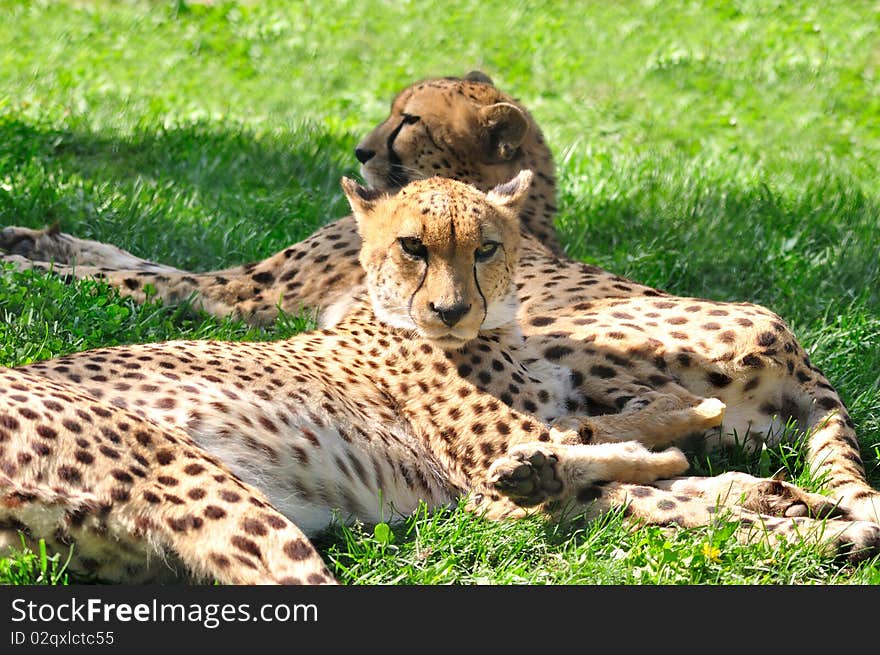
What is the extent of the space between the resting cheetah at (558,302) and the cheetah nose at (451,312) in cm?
65

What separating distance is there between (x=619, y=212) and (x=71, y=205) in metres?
2.88

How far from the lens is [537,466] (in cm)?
388

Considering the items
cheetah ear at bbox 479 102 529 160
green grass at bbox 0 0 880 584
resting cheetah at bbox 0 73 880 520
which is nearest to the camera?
green grass at bbox 0 0 880 584

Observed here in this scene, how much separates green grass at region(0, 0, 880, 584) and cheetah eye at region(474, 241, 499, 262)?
0.82 m

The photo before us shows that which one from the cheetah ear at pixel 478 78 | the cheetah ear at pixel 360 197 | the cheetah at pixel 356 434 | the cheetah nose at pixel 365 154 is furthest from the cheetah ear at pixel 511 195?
the cheetah ear at pixel 478 78

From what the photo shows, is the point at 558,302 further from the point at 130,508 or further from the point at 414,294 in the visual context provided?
the point at 130,508

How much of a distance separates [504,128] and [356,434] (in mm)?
2185

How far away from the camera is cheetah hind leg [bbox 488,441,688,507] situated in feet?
12.6

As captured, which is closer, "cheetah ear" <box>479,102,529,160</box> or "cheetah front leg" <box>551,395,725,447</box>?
"cheetah front leg" <box>551,395,725,447</box>

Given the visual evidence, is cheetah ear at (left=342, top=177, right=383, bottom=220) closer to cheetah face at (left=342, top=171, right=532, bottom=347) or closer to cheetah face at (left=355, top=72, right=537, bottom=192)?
cheetah face at (left=342, top=171, right=532, bottom=347)

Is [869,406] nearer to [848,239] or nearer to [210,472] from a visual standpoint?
[848,239]

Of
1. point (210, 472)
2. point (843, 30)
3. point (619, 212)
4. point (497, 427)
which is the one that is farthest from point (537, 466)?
point (843, 30)

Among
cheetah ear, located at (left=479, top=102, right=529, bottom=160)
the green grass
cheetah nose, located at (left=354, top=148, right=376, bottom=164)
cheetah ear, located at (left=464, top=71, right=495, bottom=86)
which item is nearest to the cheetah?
the green grass

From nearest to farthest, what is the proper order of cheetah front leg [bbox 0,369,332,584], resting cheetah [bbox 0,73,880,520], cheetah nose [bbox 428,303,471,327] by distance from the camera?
cheetah front leg [bbox 0,369,332,584] → cheetah nose [bbox 428,303,471,327] → resting cheetah [bbox 0,73,880,520]
